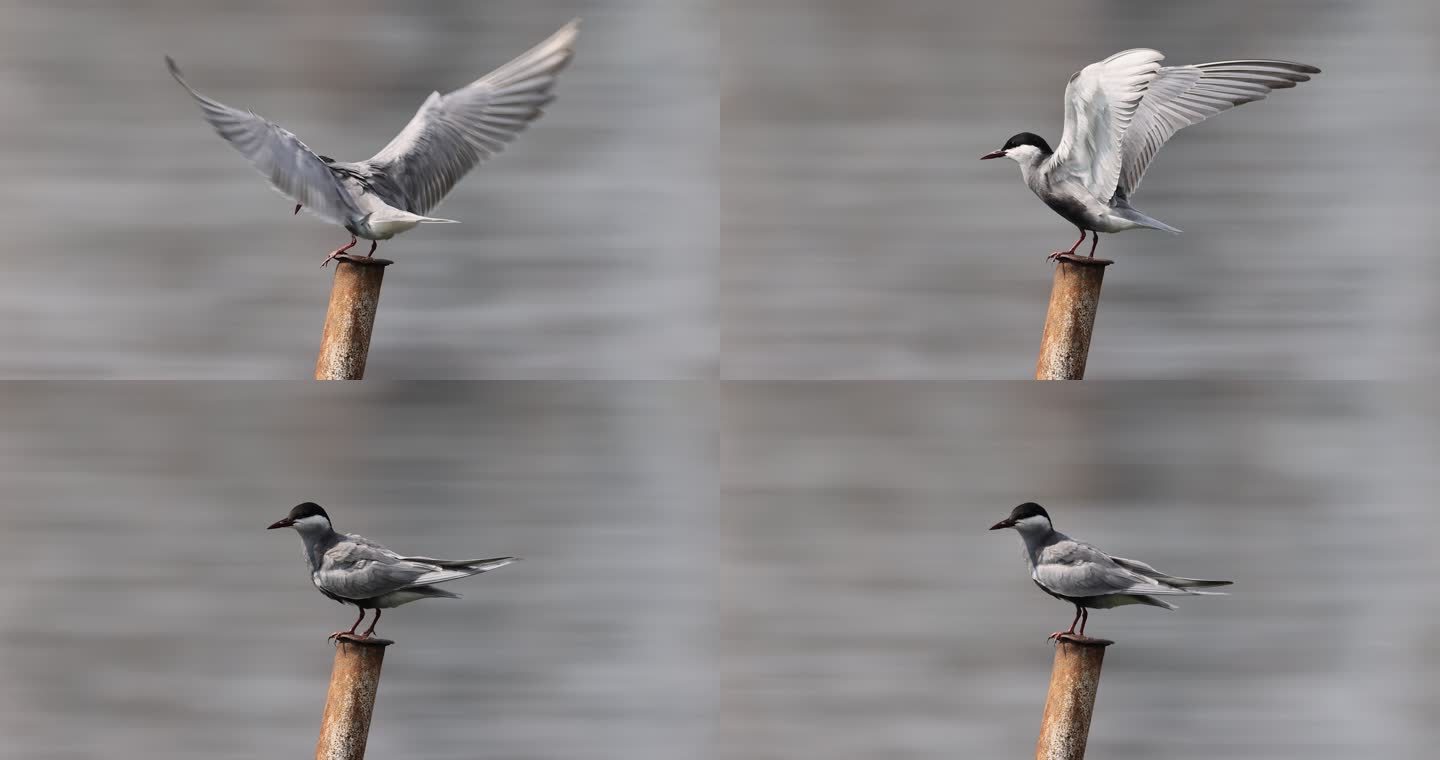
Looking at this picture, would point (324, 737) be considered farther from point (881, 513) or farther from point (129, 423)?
point (881, 513)

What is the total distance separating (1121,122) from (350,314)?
1.63 metres

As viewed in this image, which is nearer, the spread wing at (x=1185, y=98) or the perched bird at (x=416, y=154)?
the perched bird at (x=416, y=154)

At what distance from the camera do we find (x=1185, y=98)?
3100 millimetres

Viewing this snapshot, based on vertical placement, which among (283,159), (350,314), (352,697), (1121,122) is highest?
(1121,122)

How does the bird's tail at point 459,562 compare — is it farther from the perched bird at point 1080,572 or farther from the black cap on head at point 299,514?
the perched bird at point 1080,572

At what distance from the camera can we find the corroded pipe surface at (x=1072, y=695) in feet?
9.77

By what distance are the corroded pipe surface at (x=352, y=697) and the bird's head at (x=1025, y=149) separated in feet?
5.52

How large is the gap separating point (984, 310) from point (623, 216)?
91 cm

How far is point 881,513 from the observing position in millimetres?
3492

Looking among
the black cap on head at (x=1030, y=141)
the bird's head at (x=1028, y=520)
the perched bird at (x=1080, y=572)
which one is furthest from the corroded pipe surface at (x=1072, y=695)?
the black cap on head at (x=1030, y=141)

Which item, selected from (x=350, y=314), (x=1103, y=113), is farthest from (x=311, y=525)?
(x=1103, y=113)

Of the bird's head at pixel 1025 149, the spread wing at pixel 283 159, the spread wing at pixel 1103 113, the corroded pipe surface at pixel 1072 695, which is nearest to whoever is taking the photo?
the spread wing at pixel 283 159

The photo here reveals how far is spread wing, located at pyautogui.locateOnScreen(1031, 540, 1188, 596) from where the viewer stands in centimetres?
301

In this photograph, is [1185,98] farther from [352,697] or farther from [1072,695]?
[352,697]
